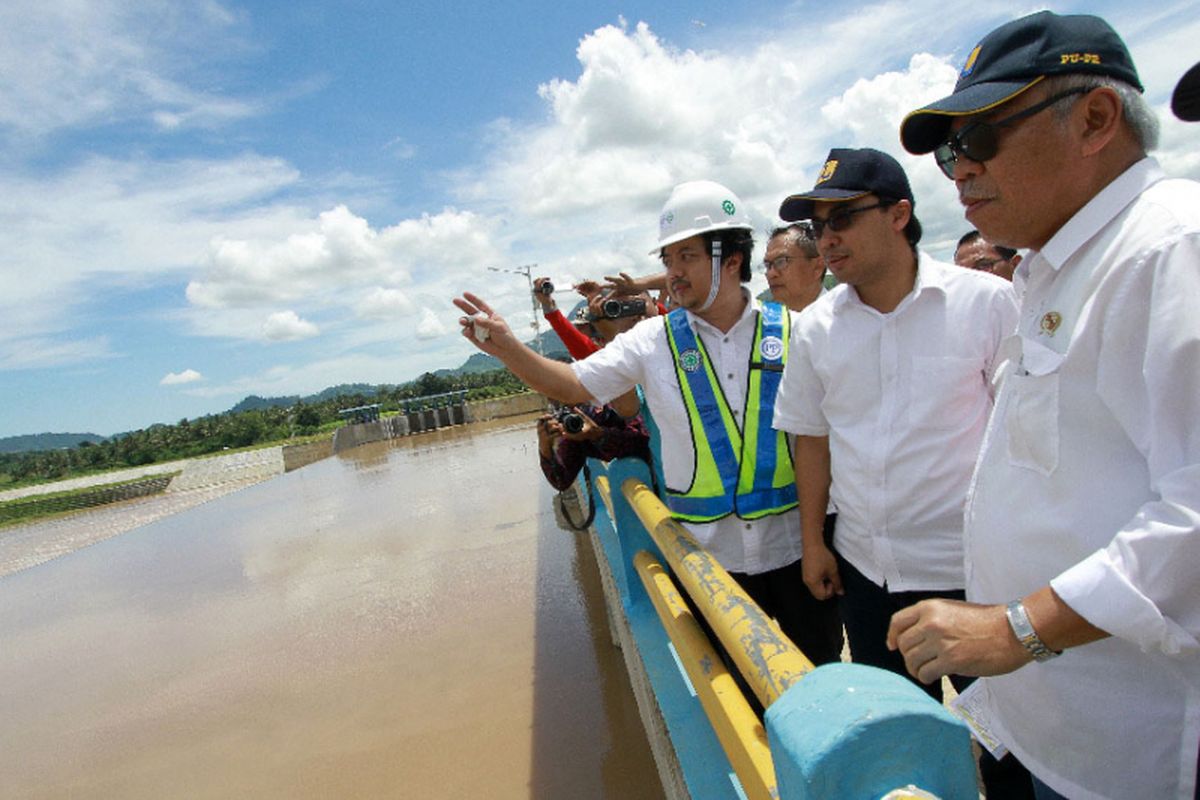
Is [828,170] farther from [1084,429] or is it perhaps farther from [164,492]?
[164,492]

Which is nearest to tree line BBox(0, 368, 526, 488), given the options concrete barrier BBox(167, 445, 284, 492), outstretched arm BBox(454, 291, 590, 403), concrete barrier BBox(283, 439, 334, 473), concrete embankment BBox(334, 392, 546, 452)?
concrete embankment BBox(334, 392, 546, 452)

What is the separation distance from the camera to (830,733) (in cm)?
76

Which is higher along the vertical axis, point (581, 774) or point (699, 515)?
point (699, 515)

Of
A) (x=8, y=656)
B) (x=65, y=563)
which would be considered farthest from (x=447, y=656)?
(x=65, y=563)

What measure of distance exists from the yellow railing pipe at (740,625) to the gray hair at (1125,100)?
3.09 feet

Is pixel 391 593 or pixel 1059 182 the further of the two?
pixel 391 593

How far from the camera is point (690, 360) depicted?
2.38 meters

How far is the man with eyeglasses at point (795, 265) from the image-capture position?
130 inches

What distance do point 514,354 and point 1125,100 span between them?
1.70 metres

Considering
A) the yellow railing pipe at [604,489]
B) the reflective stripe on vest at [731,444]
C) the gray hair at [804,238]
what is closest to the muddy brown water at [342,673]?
the yellow railing pipe at [604,489]

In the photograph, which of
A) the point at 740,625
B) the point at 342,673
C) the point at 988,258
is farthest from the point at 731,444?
the point at 342,673

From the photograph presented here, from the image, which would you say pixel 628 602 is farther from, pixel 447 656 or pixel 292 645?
pixel 292 645

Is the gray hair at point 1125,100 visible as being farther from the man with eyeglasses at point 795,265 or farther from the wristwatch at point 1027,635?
the man with eyeglasses at point 795,265

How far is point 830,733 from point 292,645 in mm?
7339
